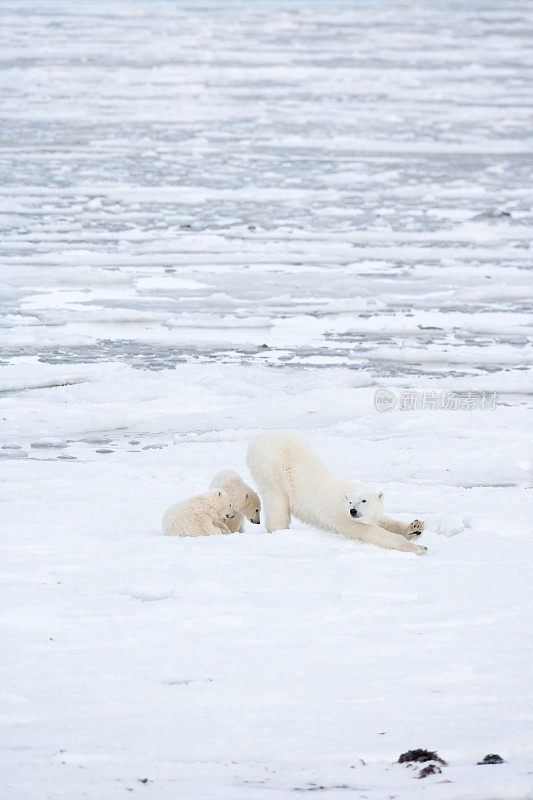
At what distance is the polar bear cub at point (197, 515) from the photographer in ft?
13.8

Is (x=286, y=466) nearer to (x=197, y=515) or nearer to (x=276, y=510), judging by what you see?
(x=276, y=510)

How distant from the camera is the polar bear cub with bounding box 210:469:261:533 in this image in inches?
177

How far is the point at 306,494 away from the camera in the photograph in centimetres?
432

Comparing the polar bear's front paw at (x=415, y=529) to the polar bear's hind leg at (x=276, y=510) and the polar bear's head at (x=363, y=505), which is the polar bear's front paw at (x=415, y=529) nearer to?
the polar bear's head at (x=363, y=505)

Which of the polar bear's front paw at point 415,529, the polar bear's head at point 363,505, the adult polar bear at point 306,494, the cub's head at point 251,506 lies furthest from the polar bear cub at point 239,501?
the polar bear's front paw at point 415,529

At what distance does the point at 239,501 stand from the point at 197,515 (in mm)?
307

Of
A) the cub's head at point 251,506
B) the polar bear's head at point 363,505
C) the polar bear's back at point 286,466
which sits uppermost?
the polar bear's back at point 286,466

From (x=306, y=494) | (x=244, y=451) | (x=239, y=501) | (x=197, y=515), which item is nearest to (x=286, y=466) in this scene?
(x=306, y=494)

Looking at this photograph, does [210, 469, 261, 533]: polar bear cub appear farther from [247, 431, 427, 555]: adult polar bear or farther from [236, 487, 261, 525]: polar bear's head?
[247, 431, 427, 555]: adult polar bear

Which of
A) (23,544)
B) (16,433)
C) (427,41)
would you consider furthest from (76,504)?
(427,41)

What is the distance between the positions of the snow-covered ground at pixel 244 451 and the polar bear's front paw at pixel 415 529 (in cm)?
13

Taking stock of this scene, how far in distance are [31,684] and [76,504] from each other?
1.82 meters

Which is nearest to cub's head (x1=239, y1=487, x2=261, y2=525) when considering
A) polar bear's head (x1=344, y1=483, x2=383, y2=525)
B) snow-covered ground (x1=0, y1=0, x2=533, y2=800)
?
snow-covered ground (x1=0, y1=0, x2=533, y2=800)

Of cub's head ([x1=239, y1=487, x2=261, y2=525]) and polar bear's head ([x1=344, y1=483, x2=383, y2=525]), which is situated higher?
polar bear's head ([x1=344, y1=483, x2=383, y2=525])
